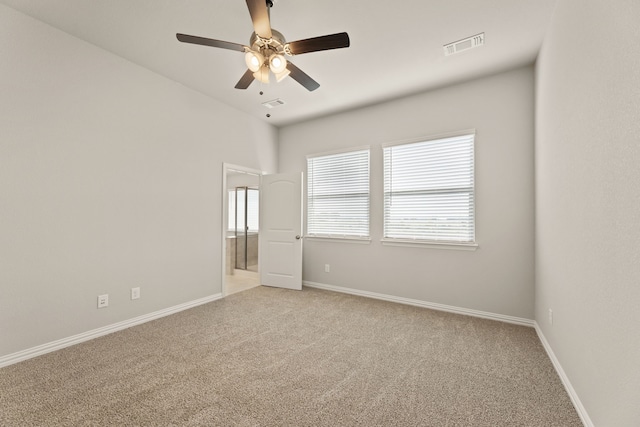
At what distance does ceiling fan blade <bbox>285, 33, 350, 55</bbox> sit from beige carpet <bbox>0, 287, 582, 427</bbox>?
2394mm

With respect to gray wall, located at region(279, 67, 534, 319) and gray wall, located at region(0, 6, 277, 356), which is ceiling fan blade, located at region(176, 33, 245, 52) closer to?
gray wall, located at region(0, 6, 277, 356)

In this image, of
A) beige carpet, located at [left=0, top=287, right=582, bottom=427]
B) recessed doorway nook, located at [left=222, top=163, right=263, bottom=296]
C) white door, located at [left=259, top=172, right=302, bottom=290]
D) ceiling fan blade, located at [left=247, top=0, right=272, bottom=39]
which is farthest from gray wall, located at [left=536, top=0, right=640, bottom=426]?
recessed doorway nook, located at [left=222, top=163, right=263, bottom=296]

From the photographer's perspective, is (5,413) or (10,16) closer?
(5,413)

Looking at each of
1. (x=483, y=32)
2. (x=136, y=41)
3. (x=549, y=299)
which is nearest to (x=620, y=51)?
(x=483, y=32)

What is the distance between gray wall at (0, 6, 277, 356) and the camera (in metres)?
2.34

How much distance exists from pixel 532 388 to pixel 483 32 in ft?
9.79

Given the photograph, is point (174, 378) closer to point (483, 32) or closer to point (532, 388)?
point (532, 388)

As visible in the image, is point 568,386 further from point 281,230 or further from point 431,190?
point 281,230

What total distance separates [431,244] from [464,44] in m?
2.29

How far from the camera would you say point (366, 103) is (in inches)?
165

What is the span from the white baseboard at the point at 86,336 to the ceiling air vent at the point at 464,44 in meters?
4.24

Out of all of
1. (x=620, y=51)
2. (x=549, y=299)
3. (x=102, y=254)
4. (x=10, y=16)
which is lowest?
(x=549, y=299)

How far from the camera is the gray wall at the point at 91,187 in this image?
234cm

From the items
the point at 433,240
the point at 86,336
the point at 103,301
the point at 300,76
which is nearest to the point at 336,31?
the point at 300,76
